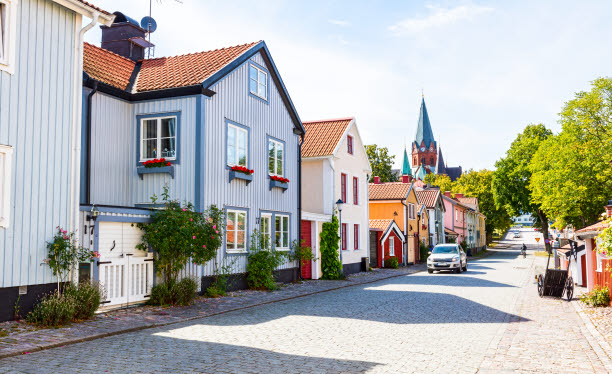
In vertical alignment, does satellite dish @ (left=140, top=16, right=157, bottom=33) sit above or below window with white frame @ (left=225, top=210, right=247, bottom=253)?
above

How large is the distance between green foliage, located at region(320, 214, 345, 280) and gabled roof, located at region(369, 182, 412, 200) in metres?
16.7

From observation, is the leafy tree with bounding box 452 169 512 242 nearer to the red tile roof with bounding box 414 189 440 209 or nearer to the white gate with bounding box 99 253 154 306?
the red tile roof with bounding box 414 189 440 209

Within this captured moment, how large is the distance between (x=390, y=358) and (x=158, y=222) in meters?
7.53

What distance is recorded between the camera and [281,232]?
20.6m

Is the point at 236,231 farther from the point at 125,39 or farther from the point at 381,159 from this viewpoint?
the point at 381,159

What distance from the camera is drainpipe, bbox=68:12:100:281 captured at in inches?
466

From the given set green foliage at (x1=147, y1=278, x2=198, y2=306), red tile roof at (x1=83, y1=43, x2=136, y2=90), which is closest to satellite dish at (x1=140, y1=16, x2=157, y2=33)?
red tile roof at (x1=83, y1=43, x2=136, y2=90)

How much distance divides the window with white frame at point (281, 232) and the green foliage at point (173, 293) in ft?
21.8

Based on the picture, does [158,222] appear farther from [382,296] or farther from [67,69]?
[382,296]

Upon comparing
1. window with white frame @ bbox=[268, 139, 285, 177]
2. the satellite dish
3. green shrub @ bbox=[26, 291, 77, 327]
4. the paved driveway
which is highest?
the satellite dish

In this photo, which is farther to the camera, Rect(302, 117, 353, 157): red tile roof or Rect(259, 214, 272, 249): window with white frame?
Rect(302, 117, 353, 157): red tile roof

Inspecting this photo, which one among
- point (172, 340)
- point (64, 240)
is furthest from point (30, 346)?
point (64, 240)

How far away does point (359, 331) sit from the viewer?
1052 cm

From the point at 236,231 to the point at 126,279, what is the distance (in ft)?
17.2
